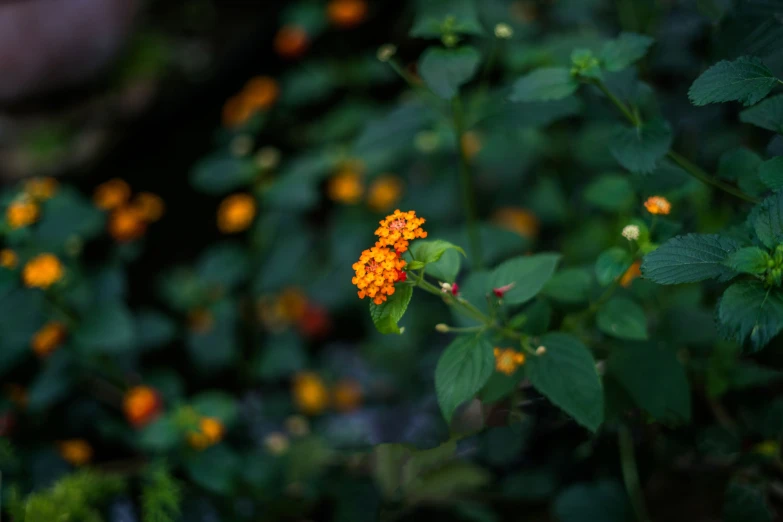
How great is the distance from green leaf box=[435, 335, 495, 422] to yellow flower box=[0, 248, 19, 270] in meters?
1.33

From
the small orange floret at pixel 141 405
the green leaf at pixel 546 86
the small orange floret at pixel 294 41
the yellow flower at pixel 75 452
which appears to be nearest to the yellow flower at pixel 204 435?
the small orange floret at pixel 141 405

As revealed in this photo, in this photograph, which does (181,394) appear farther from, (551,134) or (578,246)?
(551,134)

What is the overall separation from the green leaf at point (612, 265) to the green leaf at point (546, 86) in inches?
13.6

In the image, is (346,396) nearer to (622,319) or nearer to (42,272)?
(42,272)

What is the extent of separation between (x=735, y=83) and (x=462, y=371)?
69 centimetres

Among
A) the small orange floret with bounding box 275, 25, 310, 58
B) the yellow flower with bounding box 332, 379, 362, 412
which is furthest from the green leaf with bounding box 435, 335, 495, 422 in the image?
the small orange floret with bounding box 275, 25, 310, 58

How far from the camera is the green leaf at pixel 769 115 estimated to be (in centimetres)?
116

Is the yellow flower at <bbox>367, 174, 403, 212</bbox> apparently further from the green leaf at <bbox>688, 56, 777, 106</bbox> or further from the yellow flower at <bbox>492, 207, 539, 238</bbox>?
the green leaf at <bbox>688, 56, 777, 106</bbox>

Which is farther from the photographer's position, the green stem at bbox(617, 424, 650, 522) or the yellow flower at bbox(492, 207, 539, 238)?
the yellow flower at bbox(492, 207, 539, 238)

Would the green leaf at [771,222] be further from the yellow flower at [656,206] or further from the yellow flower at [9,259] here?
the yellow flower at [9,259]

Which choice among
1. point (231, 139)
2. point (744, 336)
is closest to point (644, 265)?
point (744, 336)

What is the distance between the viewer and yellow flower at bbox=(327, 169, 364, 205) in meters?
2.24

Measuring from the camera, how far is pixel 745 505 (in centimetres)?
128

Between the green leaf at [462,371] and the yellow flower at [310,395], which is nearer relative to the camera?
the green leaf at [462,371]
